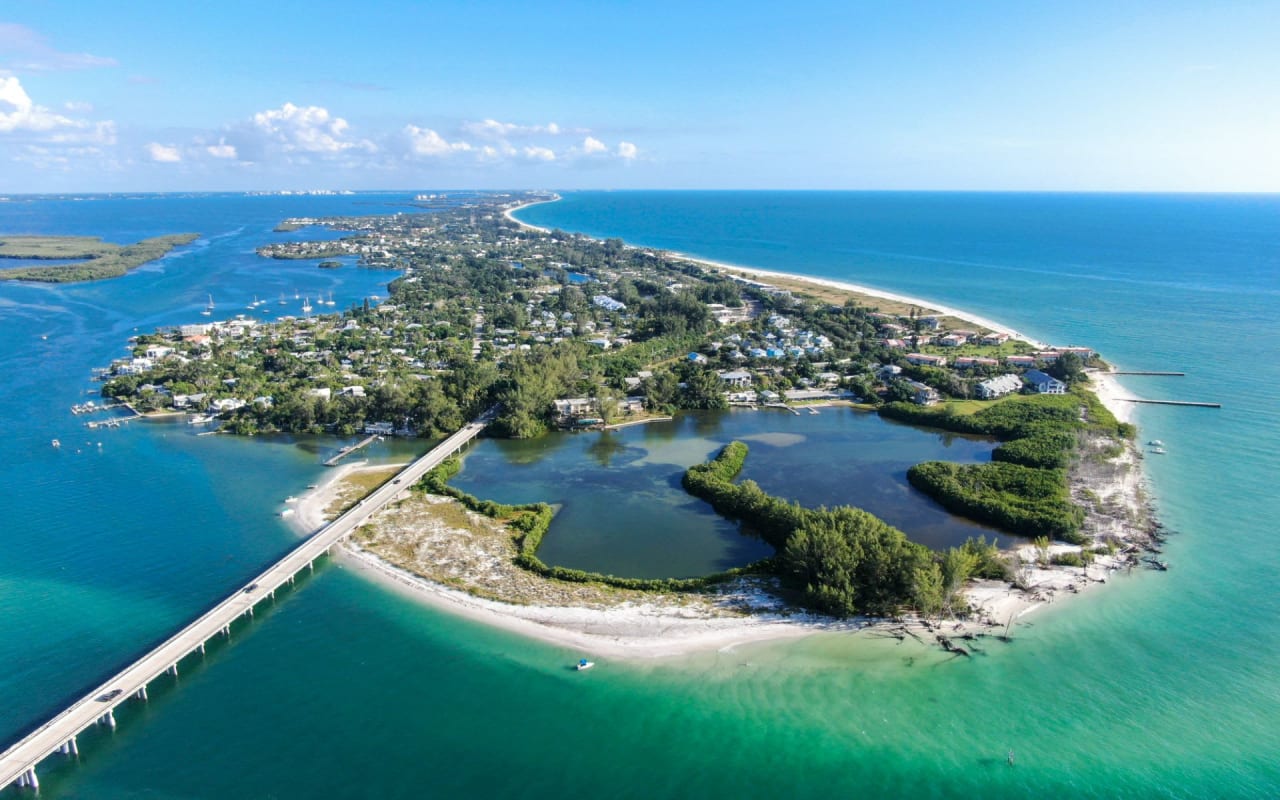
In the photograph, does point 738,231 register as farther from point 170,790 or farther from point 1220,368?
point 170,790

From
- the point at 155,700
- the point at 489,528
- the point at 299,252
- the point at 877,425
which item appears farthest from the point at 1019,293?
the point at 299,252

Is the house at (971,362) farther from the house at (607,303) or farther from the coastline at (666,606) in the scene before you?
the house at (607,303)

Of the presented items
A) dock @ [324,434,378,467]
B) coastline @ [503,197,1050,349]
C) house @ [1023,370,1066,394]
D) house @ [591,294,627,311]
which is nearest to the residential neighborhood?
house @ [1023,370,1066,394]

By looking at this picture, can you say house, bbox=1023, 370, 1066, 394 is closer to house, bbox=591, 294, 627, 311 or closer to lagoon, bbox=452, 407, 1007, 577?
lagoon, bbox=452, 407, 1007, 577

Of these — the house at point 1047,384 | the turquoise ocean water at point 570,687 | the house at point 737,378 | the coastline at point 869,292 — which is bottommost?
the turquoise ocean water at point 570,687

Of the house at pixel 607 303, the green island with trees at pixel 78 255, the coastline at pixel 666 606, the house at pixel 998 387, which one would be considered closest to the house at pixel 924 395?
the house at pixel 998 387

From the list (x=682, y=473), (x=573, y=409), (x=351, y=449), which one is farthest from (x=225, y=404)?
(x=682, y=473)

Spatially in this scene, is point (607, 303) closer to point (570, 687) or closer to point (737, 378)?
point (737, 378)
